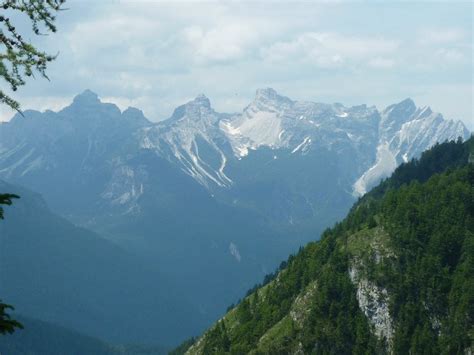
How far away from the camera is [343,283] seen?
17875 centimetres

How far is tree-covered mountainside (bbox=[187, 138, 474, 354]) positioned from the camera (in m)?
160

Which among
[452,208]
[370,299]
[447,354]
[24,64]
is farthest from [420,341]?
[24,64]

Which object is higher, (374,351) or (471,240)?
(471,240)

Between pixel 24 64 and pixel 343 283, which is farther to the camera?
pixel 343 283

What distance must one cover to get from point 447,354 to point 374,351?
54.6 ft

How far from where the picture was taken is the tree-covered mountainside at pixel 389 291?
525 ft

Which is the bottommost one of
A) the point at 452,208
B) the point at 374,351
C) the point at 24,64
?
the point at 24,64

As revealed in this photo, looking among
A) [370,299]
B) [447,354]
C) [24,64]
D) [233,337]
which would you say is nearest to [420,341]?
[447,354]

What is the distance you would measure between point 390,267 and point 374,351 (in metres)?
19.3

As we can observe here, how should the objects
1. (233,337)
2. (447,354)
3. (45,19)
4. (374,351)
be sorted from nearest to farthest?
1. (45,19)
2. (447,354)
3. (374,351)
4. (233,337)

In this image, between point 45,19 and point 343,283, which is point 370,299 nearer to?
point 343,283

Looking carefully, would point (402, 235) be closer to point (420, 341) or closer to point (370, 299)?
point (370, 299)

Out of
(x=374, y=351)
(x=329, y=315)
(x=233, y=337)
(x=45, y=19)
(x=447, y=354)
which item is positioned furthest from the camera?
(x=233, y=337)

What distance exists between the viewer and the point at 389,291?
172 meters
